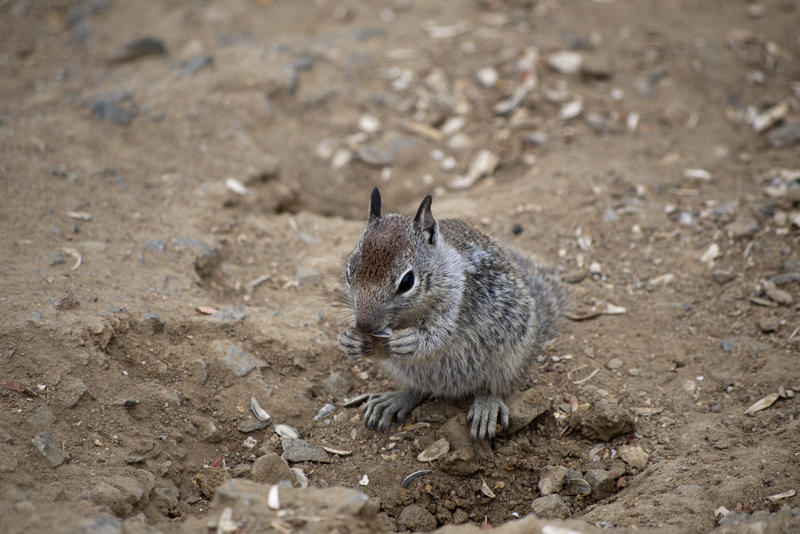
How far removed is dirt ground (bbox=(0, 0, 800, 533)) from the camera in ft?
11.6

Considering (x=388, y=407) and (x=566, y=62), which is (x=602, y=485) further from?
(x=566, y=62)

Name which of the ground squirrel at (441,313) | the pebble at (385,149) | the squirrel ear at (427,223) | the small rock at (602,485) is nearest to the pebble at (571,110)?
the pebble at (385,149)

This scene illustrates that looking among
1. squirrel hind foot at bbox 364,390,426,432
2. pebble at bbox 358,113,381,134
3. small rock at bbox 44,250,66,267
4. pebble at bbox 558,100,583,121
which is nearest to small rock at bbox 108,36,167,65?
pebble at bbox 358,113,381,134

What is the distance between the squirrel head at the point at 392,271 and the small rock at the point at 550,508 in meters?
1.18

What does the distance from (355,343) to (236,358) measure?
98cm

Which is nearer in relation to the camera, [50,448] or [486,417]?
[50,448]

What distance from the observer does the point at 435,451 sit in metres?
4.04

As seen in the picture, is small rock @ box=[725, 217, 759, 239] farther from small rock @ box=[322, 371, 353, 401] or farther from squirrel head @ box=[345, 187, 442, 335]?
small rock @ box=[322, 371, 353, 401]

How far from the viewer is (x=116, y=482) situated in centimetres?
327

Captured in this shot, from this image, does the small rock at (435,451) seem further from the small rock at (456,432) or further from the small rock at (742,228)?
the small rock at (742,228)

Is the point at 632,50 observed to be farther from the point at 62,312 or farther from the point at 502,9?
the point at 62,312

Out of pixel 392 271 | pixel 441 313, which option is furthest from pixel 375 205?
pixel 441 313

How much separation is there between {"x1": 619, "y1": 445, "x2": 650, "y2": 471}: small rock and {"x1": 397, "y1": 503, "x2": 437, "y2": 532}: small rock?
3.75ft

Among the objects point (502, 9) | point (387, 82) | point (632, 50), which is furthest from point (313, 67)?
point (632, 50)
